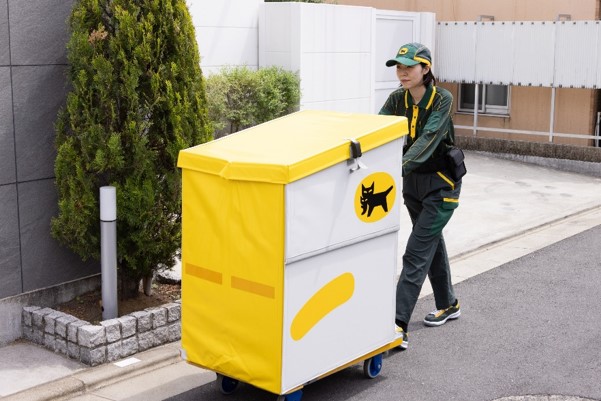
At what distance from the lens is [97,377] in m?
5.86

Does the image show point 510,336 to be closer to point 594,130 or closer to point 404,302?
point 404,302

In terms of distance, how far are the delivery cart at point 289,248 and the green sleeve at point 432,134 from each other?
0.39 meters

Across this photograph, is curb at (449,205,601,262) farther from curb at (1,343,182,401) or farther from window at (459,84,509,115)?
window at (459,84,509,115)

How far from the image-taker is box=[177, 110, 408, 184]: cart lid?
4965 millimetres

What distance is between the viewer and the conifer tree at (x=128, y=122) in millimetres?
6223

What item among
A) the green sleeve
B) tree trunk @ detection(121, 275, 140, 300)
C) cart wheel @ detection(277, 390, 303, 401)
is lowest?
cart wheel @ detection(277, 390, 303, 401)

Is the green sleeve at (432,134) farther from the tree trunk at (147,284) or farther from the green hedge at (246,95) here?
the green hedge at (246,95)

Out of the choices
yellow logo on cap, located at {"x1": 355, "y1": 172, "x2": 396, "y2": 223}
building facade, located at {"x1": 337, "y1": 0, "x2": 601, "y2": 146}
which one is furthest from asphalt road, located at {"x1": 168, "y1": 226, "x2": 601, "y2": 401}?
building facade, located at {"x1": 337, "y1": 0, "x2": 601, "y2": 146}

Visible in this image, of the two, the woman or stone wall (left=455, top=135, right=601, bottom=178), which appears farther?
stone wall (left=455, top=135, right=601, bottom=178)

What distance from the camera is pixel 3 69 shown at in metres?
6.20

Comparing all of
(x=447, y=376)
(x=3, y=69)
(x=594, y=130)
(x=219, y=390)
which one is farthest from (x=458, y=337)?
(x=594, y=130)

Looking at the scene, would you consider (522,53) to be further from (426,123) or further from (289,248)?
(289,248)

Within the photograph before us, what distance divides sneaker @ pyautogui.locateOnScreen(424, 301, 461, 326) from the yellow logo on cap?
1.59 metres

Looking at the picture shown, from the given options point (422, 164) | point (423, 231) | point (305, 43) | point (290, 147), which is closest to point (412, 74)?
point (422, 164)
